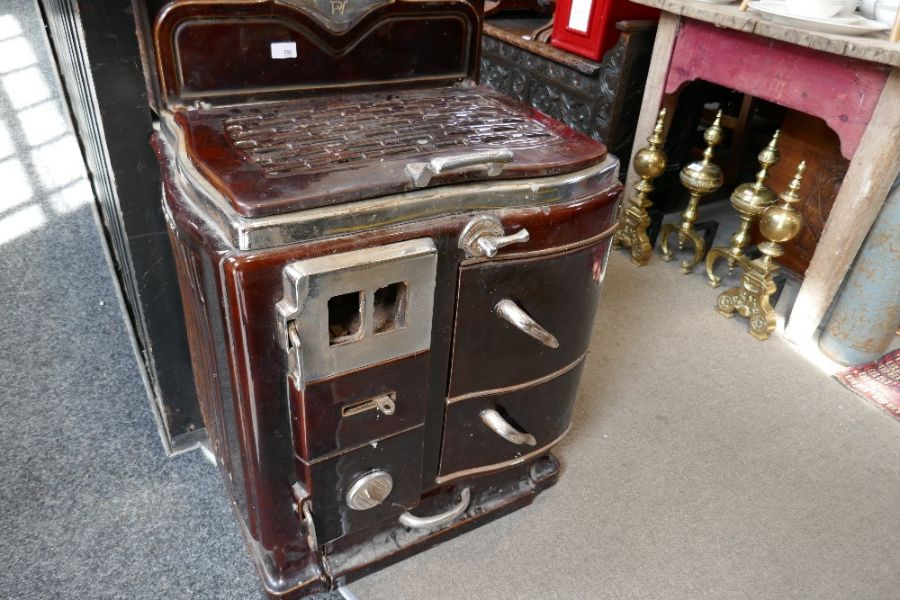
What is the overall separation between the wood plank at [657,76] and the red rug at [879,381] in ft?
2.99

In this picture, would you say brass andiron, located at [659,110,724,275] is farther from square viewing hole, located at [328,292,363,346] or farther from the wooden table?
square viewing hole, located at [328,292,363,346]

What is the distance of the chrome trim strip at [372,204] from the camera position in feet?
2.56

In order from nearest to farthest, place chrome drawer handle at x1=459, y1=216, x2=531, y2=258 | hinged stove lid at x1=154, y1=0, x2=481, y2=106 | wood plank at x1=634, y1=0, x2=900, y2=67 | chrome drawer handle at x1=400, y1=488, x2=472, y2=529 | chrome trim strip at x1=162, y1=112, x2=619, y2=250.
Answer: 1. chrome trim strip at x1=162, y1=112, x2=619, y2=250
2. chrome drawer handle at x1=459, y1=216, x2=531, y2=258
3. hinged stove lid at x1=154, y1=0, x2=481, y2=106
4. chrome drawer handle at x1=400, y1=488, x2=472, y2=529
5. wood plank at x1=634, y1=0, x2=900, y2=67

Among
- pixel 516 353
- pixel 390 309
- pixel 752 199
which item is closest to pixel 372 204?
pixel 390 309

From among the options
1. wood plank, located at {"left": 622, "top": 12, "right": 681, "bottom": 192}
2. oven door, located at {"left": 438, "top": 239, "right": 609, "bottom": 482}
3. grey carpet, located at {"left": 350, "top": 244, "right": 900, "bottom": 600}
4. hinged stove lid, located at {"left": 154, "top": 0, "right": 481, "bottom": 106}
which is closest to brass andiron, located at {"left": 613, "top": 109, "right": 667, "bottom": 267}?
wood plank, located at {"left": 622, "top": 12, "right": 681, "bottom": 192}

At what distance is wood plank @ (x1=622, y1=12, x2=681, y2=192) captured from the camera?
6.62ft

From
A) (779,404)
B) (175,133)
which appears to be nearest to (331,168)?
(175,133)

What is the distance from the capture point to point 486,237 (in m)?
0.90

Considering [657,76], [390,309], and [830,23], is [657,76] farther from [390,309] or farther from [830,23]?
[390,309]

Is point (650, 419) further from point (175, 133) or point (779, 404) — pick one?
point (175, 133)

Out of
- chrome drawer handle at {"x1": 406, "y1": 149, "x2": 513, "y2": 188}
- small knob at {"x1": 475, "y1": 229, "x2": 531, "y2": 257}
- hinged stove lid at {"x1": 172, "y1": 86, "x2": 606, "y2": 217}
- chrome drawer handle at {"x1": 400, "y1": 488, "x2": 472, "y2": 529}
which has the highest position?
chrome drawer handle at {"x1": 406, "y1": 149, "x2": 513, "y2": 188}

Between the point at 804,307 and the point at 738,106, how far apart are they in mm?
1176

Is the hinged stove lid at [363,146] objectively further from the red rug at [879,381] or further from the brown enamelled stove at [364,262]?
the red rug at [879,381]

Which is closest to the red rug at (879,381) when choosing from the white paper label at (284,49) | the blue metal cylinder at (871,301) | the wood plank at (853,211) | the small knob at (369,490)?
the blue metal cylinder at (871,301)
